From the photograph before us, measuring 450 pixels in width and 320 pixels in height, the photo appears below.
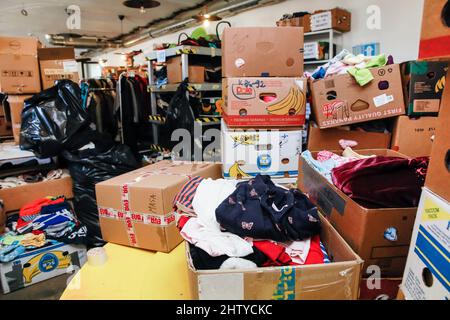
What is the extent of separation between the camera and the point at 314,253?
2.72 feet

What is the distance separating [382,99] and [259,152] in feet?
2.29

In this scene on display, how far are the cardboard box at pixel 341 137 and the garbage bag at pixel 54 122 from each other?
157 centimetres

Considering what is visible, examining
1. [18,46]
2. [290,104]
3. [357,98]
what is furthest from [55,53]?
[357,98]

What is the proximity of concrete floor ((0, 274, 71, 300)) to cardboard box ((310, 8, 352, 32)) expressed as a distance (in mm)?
3414

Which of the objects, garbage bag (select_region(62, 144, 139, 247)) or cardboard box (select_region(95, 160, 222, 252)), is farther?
garbage bag (select_region(62, 144, 139, 247))

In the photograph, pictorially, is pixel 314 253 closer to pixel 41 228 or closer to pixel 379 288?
pixel 379 288

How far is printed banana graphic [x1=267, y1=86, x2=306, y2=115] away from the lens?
1609 mm

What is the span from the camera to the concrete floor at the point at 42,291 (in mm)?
1826

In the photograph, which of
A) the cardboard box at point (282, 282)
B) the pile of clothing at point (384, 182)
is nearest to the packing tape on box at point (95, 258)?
the cardboard box at point (282, 282)

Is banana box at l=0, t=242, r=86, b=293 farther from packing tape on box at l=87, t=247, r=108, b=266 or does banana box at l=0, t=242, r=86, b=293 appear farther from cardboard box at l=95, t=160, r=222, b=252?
packing tape on box at l=87, t=247, r=108, b=266

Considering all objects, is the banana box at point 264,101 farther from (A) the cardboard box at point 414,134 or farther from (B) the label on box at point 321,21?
(B) the label on box at point 321,21

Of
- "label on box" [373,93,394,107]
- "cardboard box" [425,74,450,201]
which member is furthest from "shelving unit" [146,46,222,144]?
"cardboard box" [425,74,450,201]
